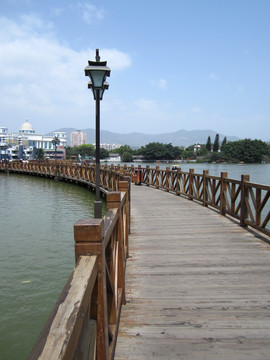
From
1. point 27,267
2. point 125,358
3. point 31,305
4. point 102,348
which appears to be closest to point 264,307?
point 125,358

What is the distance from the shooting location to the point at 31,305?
504 cm

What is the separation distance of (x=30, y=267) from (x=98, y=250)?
578 centimetres

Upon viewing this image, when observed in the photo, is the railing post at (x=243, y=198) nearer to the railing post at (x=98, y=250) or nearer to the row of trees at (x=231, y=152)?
the railing post at (x=98, y=250)

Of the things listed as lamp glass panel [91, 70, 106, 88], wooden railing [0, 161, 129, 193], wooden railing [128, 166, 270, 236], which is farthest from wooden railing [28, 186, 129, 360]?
wooden railing [0, 161, 129, 193]

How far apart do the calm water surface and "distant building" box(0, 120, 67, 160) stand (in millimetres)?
77827

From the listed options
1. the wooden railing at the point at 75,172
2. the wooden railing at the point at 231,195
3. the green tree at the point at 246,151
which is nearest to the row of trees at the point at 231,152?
the green tree at the point at 246,151

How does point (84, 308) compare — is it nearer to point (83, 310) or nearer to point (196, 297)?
point (83, 310)

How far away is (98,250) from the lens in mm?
1480

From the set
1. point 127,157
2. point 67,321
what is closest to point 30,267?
point 67,321

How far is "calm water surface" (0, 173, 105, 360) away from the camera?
437 centimetres

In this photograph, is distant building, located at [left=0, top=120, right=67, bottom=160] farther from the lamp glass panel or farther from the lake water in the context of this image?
the lamp glass panel

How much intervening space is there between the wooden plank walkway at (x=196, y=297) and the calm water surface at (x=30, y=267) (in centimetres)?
181

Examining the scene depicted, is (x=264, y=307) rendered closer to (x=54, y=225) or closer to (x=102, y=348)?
(x=102, y=348)

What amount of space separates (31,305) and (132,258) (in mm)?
2063
